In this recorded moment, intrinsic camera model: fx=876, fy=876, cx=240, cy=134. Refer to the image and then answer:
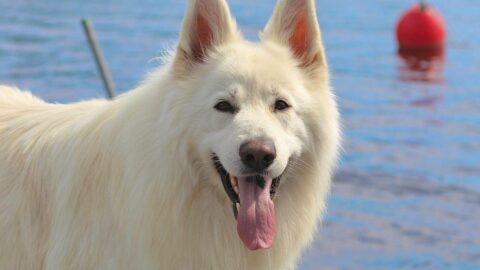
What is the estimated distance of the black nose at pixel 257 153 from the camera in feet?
13.8

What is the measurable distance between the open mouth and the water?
1.00 m

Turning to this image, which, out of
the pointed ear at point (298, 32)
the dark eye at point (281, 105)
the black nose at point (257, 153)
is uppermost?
the pointed ear at point (298, 32)

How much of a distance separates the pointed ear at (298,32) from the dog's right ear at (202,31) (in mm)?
235

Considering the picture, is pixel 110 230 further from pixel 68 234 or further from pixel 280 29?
pixel 280 29

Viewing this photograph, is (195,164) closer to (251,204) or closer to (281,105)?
(251,204)

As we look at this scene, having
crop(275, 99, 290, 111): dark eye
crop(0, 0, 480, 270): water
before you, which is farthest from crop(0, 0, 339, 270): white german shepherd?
crop(0, 0, 480, 270): water

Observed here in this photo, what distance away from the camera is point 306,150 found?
4.63m

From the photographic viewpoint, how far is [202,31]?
4.71 m

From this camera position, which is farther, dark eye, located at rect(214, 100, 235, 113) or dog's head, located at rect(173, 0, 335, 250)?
dark eye, located at rect(214, 100, 235, 113)

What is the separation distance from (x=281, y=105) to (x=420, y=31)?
50.4ft

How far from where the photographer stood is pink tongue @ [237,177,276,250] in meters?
4.46

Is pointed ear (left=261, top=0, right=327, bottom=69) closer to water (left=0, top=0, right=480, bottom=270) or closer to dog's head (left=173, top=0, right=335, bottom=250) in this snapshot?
dog's head (left=173, top=0, right=335, bottom=250)

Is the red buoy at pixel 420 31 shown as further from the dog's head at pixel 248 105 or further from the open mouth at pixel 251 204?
the open mouth at pixel 251 204

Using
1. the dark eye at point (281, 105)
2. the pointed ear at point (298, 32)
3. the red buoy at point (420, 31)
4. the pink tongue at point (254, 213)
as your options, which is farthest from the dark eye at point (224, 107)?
the red buoy at point (420, 31)
